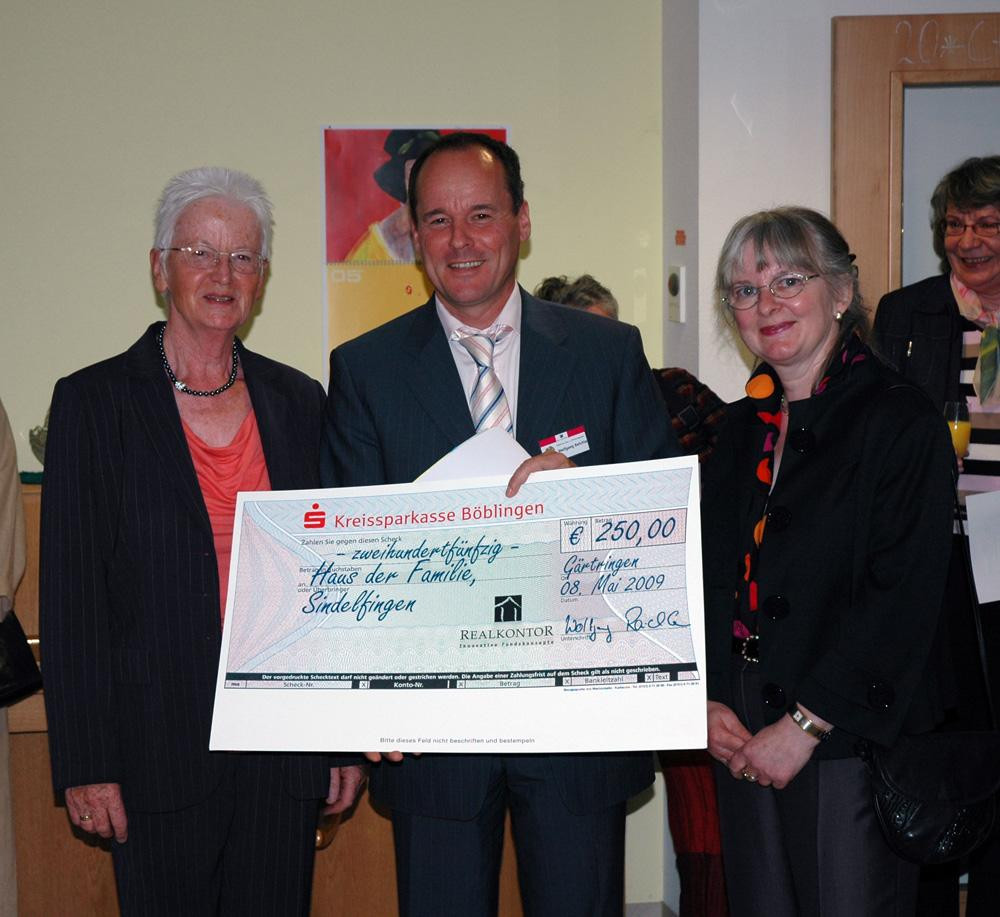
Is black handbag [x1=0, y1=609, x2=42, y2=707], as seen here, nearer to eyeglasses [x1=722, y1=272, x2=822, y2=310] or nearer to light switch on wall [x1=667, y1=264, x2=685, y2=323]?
eyeglasses [x1=722, y1=272, x2=822, y2=310]

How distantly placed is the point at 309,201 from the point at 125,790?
2.31 m

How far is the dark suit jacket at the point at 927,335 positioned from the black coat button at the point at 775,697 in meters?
1.43

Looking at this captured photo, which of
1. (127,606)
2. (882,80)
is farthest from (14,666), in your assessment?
(882,80)

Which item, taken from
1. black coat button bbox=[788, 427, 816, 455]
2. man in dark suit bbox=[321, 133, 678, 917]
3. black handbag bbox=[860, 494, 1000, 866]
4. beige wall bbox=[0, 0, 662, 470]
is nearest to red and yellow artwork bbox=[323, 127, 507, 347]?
beige wall bbox=[0, 0, 662, 470]

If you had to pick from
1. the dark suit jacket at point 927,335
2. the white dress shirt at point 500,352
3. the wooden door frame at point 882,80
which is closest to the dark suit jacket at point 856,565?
the white dress shirt at point 500,352

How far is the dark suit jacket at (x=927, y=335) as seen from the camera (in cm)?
334

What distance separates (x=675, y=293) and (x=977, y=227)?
3.42 feet

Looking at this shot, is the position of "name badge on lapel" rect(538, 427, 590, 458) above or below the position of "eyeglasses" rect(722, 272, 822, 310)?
below

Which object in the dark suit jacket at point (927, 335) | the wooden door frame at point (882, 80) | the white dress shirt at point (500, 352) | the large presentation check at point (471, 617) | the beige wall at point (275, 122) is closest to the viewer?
the large presentation check at point (471, 617)

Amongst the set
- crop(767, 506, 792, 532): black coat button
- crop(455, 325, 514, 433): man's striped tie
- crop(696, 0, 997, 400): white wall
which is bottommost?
crop(767, 506, 792, 532): black coat button

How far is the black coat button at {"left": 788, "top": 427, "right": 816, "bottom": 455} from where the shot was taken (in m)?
2.22

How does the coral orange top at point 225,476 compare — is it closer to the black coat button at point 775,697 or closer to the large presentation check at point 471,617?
the large presentation check at point 471,617

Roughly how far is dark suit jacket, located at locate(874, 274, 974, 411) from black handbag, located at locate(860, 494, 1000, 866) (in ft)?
4.49

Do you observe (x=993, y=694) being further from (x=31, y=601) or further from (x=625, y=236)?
(x=31, y=601)
